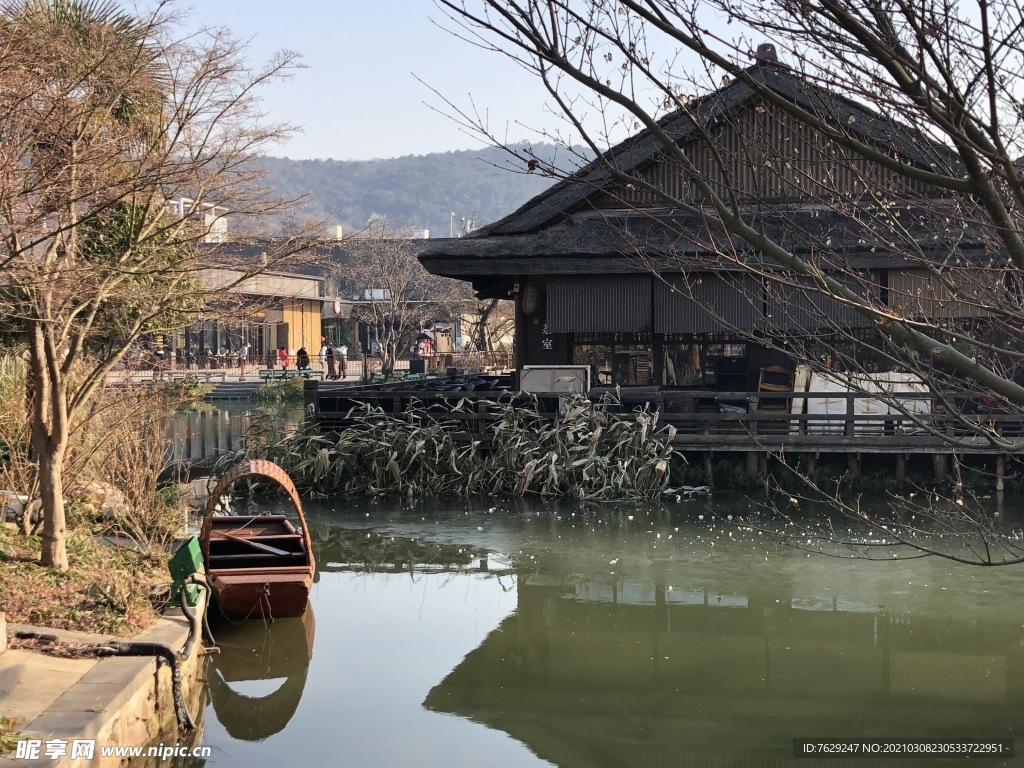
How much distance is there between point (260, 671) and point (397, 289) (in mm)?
32490

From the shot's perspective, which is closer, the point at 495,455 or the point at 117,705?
the point at 117,705

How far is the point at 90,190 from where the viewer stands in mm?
6914

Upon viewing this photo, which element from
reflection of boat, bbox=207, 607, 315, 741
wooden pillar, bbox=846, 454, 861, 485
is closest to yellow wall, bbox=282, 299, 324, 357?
wooden pillar, bbox=846, 454, 861, 485

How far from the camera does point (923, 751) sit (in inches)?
256

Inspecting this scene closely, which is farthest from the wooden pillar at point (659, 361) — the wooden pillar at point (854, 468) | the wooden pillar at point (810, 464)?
the wooden pillar at point (854, 468)

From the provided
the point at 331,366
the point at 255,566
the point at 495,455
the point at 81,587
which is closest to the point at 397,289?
the point at 331,366

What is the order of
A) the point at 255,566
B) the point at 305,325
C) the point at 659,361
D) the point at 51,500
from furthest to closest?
1. the point at 305,325
2. the point at 659,361
3. the point at 255,566
4. the point at 51,500

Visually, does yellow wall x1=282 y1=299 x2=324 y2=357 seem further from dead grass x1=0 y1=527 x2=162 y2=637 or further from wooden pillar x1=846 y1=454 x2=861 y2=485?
dead grass x1=0 y1=527 x2=162 y2=637

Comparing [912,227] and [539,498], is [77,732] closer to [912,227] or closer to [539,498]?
[539,498]

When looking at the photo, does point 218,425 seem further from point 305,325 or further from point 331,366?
point 305,325

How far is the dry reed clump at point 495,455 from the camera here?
15164 mm

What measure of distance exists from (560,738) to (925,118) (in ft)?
15.9

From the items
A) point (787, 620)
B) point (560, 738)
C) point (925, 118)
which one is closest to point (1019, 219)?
point (925, 118)

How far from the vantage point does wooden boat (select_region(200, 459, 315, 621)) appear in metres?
8.79
